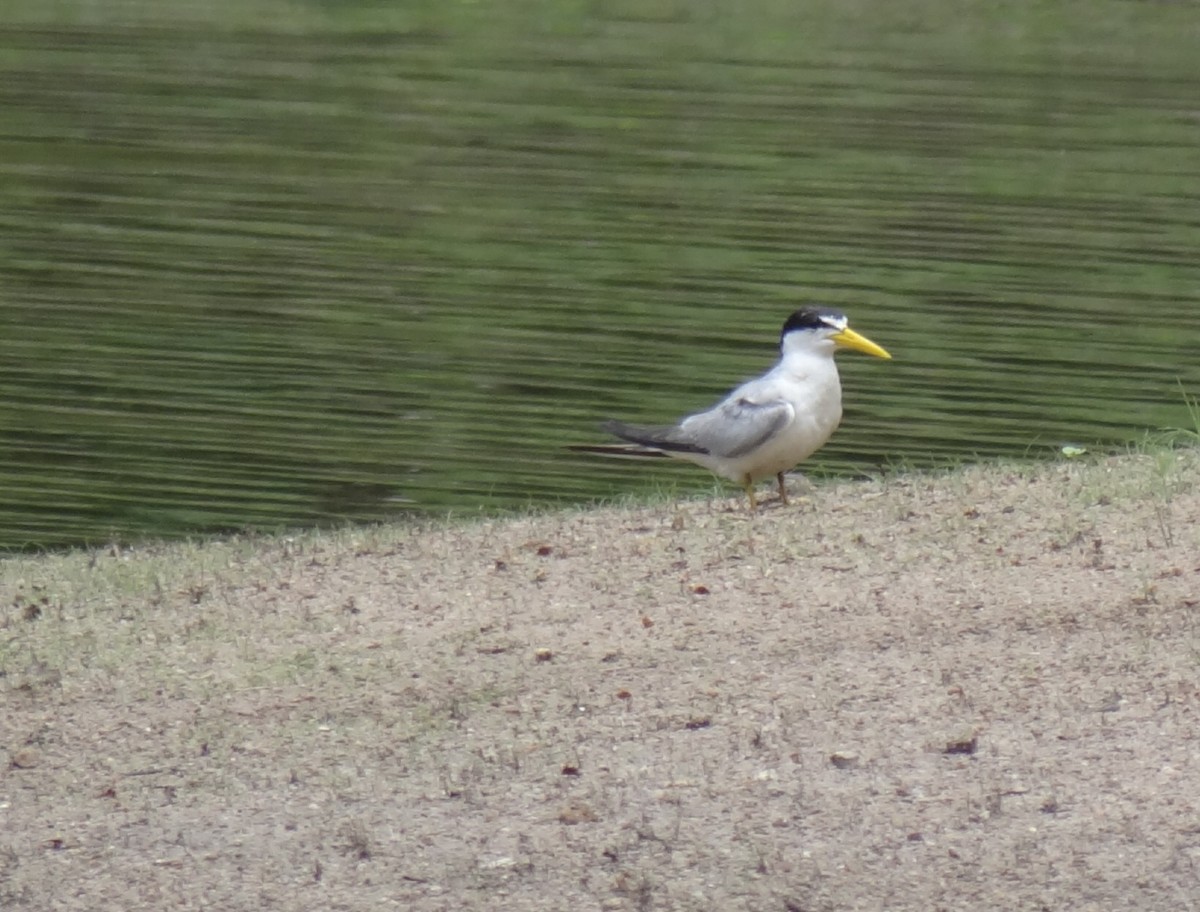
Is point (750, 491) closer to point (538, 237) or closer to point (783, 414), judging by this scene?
point (783, 414)

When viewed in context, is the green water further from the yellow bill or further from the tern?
→ the yellow bill

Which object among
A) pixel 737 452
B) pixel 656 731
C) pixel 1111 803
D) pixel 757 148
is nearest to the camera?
pixel 1111 803

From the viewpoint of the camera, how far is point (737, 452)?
268 inches

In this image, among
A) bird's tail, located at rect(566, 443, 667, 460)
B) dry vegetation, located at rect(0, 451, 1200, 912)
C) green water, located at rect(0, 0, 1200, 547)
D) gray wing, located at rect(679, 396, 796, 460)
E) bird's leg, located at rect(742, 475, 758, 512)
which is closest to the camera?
dry vegetation, located at rect(0, 451, 1200, 912)

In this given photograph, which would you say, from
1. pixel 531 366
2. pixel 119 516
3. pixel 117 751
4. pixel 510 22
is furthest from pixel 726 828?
pixel 510 22

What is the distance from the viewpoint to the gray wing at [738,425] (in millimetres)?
6723

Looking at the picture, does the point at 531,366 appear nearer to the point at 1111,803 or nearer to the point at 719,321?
the point at 719,321

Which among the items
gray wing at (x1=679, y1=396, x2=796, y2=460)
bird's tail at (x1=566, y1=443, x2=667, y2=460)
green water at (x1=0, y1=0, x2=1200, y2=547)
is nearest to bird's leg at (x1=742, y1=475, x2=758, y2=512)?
gray wing at (x1=679, y1=396, x2=796, y2=460)

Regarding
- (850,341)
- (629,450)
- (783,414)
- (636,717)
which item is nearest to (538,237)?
(629,450)

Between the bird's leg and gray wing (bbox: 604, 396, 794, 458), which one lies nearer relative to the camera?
gray wing (bbox: 604, 396, 794, 458)

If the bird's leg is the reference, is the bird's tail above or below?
above

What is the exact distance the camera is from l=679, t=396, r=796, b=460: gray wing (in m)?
6.72

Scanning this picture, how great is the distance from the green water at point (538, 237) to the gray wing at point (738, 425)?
948 millimetres

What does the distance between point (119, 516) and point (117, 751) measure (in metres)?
3.10
